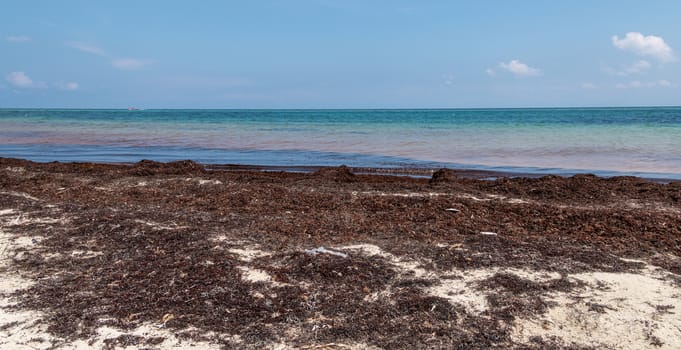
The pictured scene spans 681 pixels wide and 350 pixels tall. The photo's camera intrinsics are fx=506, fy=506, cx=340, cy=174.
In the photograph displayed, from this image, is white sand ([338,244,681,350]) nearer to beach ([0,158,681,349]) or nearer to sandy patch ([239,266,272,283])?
beach ([0,158,681,349])

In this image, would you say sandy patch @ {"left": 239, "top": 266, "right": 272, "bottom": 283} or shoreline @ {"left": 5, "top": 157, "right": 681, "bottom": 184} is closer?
sandy patch @ {"left": 239, "top": 266, "right": 272, "bottom": 283}

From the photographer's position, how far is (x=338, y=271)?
16.1 feet

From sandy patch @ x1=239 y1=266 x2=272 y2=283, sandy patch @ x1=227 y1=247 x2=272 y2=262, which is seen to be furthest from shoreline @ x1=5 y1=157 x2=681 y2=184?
sandy patch @ x1=239 y1=266 x2=272 y2=283

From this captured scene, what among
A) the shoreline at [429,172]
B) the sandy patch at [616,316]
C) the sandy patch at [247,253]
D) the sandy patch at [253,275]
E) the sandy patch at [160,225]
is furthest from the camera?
the shoreline at [429,172]

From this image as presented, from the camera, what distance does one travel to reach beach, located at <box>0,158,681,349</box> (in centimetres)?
381

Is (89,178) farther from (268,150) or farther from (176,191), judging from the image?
(268,150)

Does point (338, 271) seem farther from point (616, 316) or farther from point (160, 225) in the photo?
point (160, 225)

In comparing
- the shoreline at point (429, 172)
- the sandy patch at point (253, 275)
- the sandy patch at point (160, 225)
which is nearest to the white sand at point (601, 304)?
the sandy patch at point (253, 275)

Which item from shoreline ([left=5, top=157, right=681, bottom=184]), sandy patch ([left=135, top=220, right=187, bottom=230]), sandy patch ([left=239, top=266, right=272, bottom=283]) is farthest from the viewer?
shoreline ([left=5, top=157, right=681, bottom=184])

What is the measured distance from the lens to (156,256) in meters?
5.39

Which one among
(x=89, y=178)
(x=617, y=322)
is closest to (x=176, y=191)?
(x=89, y=178)

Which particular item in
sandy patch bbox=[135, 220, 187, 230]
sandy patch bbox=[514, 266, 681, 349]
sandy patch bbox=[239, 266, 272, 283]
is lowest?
sandy patch bbox=[514, 266, 681, 349]

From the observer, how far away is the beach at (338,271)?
12.5 ft

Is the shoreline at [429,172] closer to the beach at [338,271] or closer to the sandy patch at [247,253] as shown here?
the beach at [338,271]
